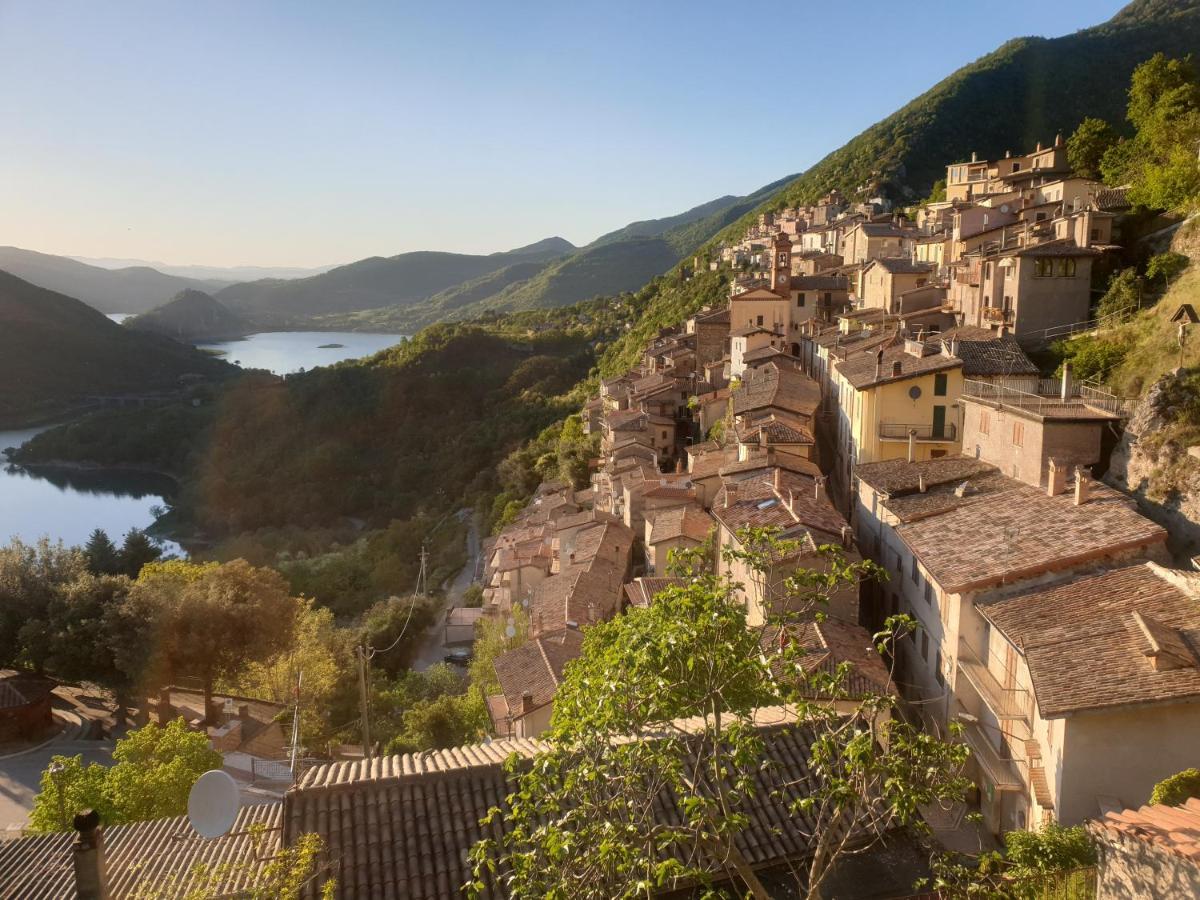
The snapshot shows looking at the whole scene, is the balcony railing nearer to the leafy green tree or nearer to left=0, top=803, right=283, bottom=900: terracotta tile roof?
Answer: the leafy green tree

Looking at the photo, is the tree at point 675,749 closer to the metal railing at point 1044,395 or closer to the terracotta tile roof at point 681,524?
the metal railing at point 1044,395

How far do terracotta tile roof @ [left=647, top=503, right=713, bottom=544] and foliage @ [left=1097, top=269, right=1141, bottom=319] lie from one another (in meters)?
13.1

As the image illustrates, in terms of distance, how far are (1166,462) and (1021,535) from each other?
3615mm

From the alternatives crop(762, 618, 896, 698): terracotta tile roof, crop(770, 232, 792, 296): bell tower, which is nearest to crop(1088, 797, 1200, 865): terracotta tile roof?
crop(762, 618, 896, 698): terracotta tile roof

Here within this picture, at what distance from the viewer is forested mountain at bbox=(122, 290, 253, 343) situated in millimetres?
168875

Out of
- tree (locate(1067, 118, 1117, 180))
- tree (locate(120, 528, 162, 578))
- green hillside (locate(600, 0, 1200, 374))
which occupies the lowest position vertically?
tree (locate(120, 528, 162, 578))

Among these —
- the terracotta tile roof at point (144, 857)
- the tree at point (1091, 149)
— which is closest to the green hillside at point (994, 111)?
the tree at point (1091, 149)

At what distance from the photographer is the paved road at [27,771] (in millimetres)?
16728

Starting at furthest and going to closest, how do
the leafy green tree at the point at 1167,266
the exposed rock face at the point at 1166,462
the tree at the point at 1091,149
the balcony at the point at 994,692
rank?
the tree at the point at 1091,149 < the leafy green tree at the point at 1167,266 < the exposed rock face at the point at 1166,462 < the balcony at the point at 994,692

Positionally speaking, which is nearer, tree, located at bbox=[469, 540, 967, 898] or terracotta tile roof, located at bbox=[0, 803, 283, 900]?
tree, located at bbox=[469, 540, 967, 898]

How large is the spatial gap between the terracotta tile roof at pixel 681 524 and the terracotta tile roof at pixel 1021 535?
8.81 metres

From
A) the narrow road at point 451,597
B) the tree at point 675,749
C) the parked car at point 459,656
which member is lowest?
the narrow road at point 451,597

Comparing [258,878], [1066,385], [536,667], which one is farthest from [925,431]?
[258,878]

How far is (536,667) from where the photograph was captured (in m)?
19.4
